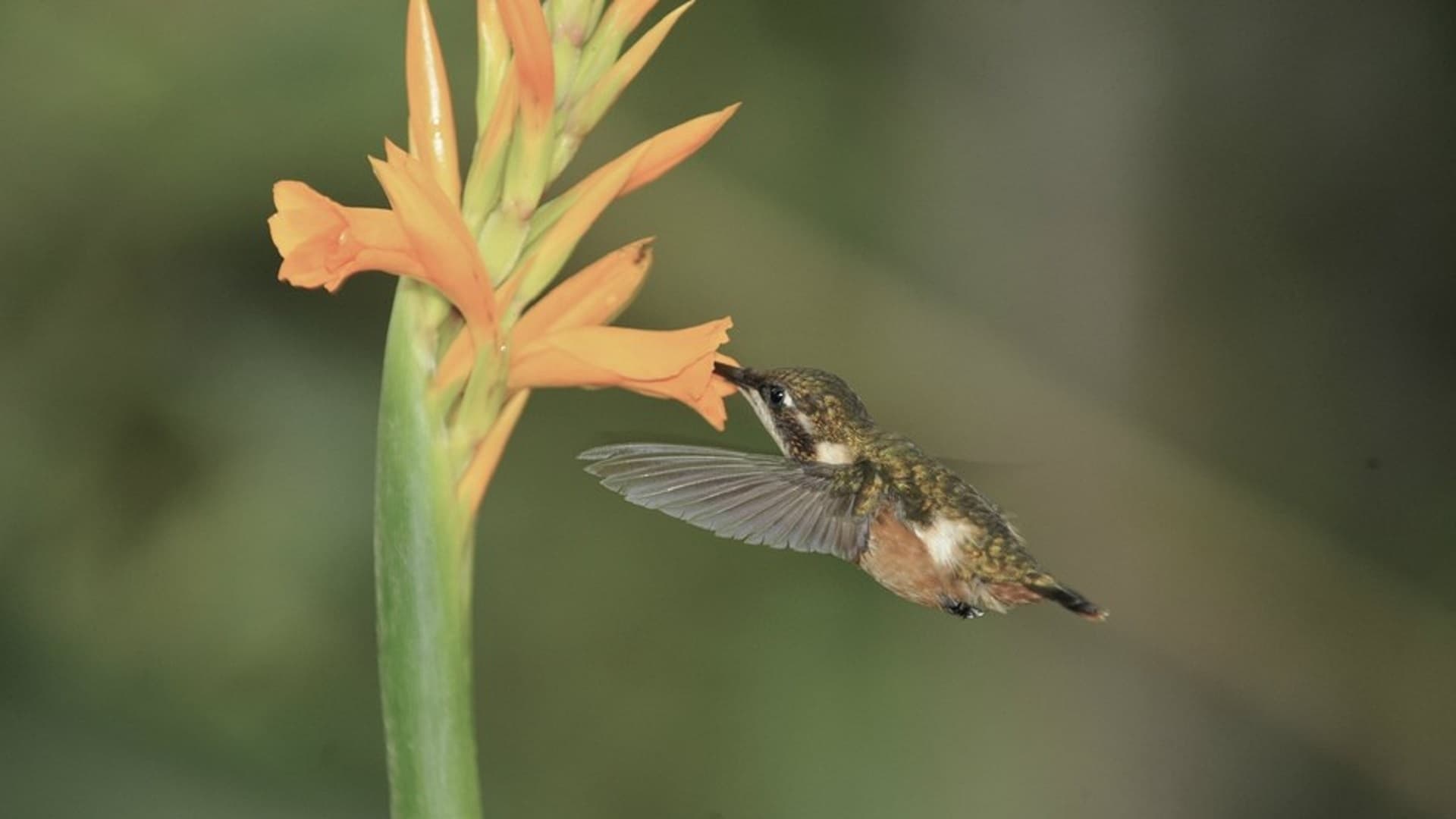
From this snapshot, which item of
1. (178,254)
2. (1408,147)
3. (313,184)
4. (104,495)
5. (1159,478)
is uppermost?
(1408,147)

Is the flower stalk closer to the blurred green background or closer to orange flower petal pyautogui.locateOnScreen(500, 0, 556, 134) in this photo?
orange flower petal pyautogui.locateOnScreen(500, 0, 556, 134)

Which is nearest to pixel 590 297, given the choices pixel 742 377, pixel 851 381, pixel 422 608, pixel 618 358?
pixel 618 358

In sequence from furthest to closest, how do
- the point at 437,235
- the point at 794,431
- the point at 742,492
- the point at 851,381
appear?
the point at 851,381, the point at 794,431, the point at 742,492, the point at 437,235

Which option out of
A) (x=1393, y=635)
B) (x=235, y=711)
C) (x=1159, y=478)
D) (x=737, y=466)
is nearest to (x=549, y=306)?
(x=737, y=466)

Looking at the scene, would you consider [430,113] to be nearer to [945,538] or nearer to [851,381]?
[945,538]

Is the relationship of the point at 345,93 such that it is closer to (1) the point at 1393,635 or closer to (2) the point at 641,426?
(2) the point at 641,426

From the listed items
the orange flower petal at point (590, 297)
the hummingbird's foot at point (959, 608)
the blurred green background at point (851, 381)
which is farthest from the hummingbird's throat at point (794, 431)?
the blurred green background at point (851, 381)

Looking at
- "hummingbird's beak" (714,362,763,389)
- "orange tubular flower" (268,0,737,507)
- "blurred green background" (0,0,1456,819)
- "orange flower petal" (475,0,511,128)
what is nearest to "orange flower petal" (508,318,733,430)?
"orange tubular flower" (268,0,737,507)
